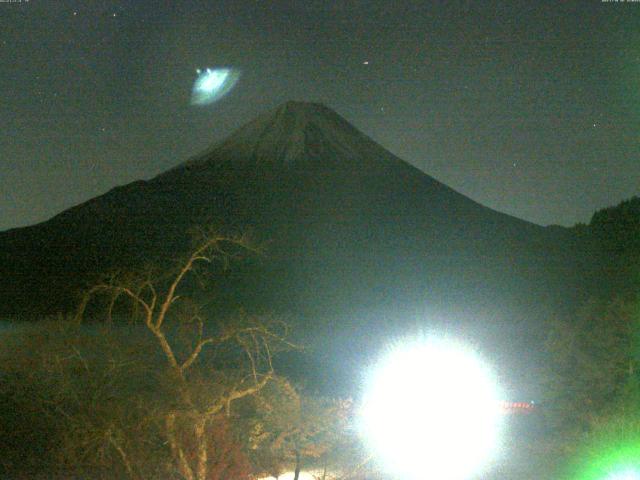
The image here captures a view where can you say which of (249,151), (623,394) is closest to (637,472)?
(623,394)

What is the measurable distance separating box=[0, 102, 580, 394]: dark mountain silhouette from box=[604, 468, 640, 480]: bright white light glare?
12767 mm

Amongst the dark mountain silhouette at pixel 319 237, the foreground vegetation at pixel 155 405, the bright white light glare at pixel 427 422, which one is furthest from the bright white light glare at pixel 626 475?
the dark mountain silhouette at pixel 319 237

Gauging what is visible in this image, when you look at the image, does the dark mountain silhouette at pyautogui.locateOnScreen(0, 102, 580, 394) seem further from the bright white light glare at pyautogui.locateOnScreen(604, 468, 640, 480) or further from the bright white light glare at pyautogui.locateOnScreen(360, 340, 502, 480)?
the bright white light glare at pyautogui.locateOnScreen(604, 468, 640, 480)

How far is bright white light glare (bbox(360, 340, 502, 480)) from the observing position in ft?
38.0

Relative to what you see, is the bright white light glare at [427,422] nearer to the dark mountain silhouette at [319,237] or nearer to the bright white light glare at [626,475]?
the bright white light glare at [626,475]

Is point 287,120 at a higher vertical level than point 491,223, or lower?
higher

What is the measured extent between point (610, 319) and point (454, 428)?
12.3ft

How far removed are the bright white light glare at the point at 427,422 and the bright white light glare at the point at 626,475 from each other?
Result: 2.13 metres

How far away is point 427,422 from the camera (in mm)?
12055

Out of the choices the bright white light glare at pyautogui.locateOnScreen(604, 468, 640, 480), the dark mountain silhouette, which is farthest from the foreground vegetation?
the dark mountain silhouette

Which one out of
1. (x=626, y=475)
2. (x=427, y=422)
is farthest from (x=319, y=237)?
(x=626, y=475)

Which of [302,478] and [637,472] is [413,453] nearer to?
[302,478]

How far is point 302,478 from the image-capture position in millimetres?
12055

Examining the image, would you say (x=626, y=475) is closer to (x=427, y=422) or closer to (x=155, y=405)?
(x=427, y=422)
